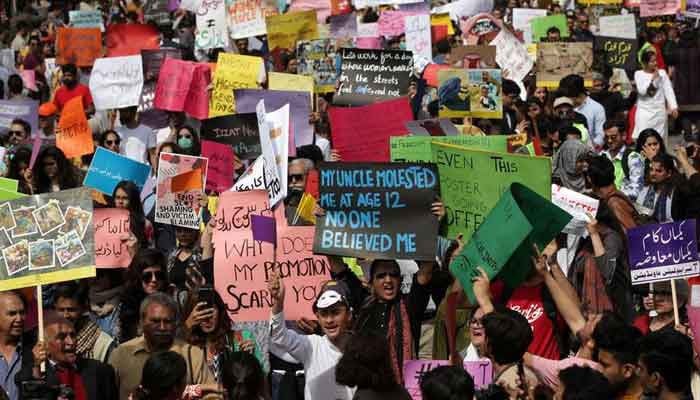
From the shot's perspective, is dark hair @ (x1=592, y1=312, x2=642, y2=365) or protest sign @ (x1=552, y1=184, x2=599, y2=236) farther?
protest sign @ (x1=552, y1=184, x2=599, y2=236)

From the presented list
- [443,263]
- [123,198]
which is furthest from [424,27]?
[443,263]

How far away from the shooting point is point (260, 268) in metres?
9.68

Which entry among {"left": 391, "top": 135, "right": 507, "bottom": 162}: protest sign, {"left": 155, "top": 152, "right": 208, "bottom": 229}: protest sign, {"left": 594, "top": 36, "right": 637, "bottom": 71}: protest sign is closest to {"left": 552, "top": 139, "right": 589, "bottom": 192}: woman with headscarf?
{"left": 391, "top": 135, "right": 507, "bottom": 162}: protest sign

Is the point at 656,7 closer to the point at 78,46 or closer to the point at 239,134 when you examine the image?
the point at 78,46

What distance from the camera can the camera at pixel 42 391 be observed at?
24.3 ft

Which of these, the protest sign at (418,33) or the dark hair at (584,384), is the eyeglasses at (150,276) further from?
the protest sign at (418,33)

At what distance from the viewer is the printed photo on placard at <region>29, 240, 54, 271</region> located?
29.2 feet

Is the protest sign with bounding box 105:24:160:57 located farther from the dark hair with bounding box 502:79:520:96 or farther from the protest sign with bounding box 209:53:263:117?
the dark hair with bounding box 502:79:520:96

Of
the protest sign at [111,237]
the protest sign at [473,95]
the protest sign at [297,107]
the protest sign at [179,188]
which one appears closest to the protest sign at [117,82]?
the protest sign at [297,107]

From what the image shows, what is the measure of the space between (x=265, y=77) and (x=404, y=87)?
238 cm

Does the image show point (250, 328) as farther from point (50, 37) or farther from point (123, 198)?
point (50, 37)

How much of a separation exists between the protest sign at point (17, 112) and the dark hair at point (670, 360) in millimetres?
10617

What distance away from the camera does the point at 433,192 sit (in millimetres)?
9328

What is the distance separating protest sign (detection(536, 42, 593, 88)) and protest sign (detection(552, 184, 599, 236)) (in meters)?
7.30
